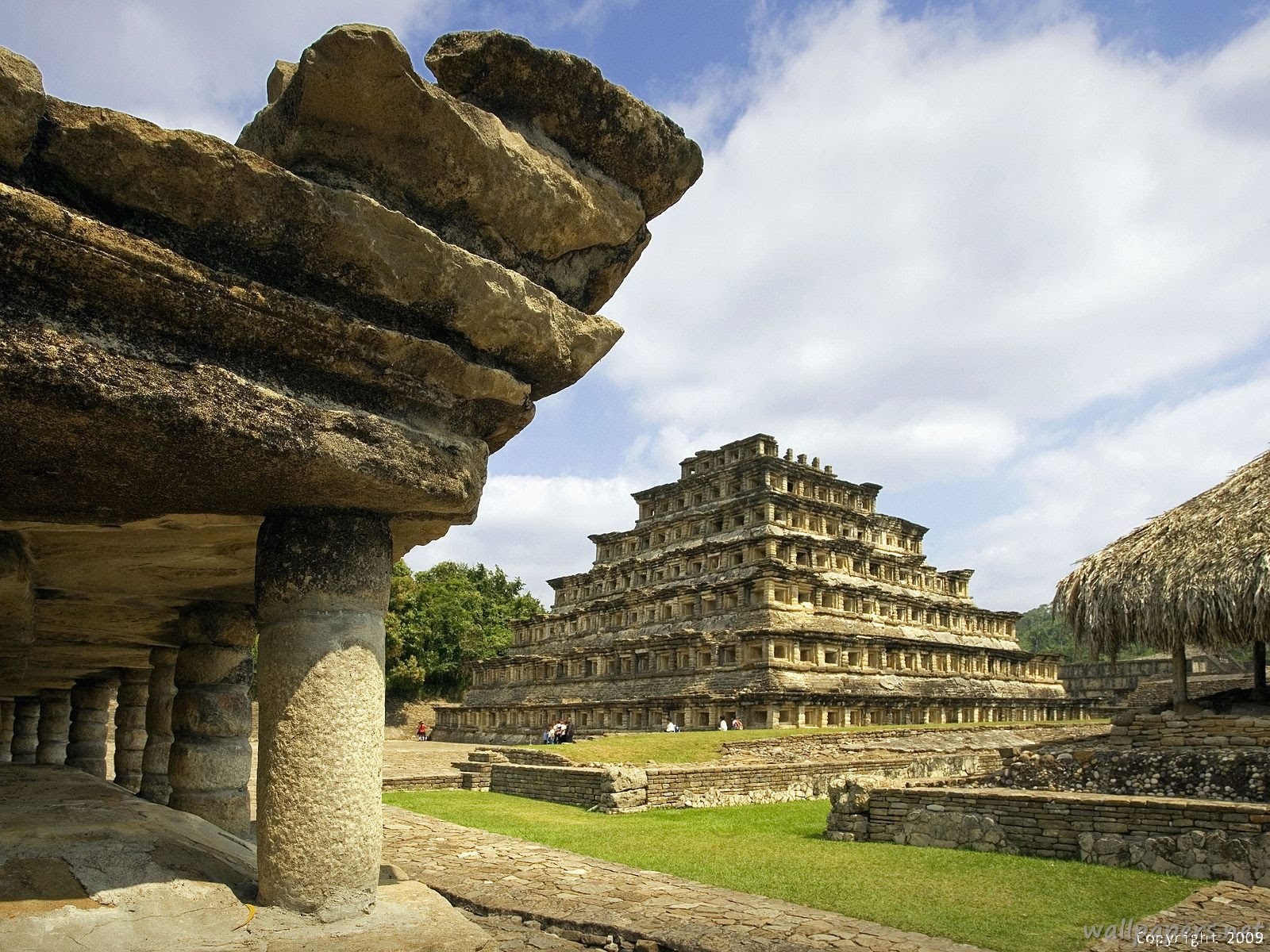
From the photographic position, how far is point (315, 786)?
3508 mm

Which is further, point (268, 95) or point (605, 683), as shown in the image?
point (605, 683)

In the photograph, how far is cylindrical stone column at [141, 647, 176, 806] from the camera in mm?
8211

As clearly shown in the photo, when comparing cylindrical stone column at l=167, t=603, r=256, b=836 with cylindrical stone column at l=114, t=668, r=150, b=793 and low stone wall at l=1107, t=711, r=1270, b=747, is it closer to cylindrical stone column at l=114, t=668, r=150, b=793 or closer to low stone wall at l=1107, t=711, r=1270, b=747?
cylindrical stone column at l=114, t=668, r=150, b=793

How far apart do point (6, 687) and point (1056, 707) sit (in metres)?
42.2

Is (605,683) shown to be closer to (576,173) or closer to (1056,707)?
(1056,707)

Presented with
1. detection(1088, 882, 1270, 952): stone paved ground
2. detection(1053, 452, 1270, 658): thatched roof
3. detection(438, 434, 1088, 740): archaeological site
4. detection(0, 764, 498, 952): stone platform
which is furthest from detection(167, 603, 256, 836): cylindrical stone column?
detection(438, 434, 1088, 740): archaeological site

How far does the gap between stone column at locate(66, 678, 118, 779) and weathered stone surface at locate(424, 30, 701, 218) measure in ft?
35.4

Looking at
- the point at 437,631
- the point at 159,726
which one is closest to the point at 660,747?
the point at 159,726

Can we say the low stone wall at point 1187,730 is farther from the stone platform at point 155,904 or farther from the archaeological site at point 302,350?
the stone platform at point 155,904

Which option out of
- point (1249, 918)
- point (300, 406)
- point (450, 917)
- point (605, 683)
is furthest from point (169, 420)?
point (605, 683)

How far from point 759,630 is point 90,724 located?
23.3 metres

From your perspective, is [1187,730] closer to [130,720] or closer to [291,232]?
[130,720]

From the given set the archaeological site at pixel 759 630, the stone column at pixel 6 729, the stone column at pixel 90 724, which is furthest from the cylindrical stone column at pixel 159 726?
the archaeological site at pixel 759 630

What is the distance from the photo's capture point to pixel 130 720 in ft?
35.8
